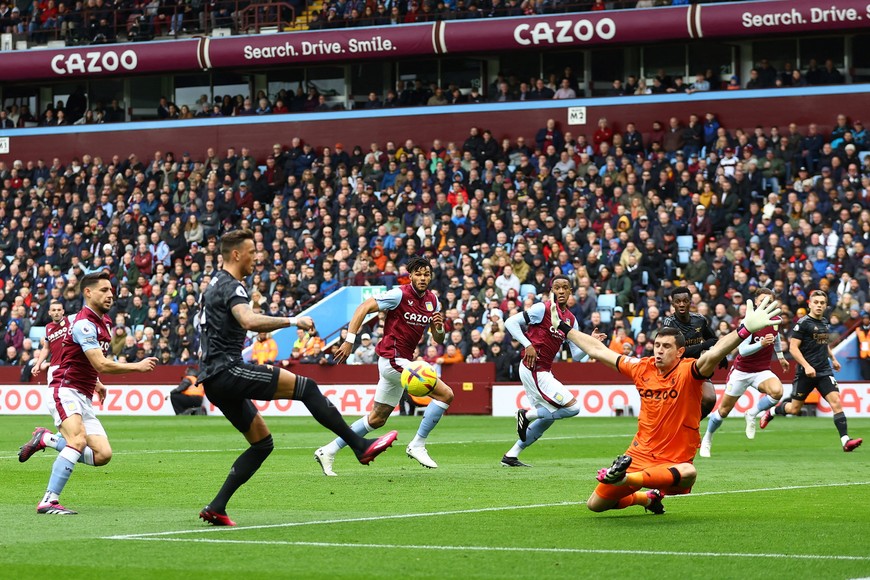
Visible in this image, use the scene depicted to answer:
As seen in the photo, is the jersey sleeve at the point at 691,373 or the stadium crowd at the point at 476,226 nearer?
the jersey sleeve at the point at 691,373

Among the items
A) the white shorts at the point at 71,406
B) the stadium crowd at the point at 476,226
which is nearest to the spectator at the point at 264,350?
the stadium crowd at the point at 476,226

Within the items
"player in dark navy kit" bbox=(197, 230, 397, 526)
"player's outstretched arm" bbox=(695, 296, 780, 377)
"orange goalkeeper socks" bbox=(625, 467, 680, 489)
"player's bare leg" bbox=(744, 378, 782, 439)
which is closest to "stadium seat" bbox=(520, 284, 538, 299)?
"player's bare leg" bbox=(744, 378, 782, 439)

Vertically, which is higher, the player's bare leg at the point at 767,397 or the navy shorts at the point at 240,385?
the navy shorts at the point at 240,385

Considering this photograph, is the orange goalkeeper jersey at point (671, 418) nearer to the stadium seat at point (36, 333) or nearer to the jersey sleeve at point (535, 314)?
the jersey sleeve at point (535, 314)

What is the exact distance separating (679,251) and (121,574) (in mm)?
26265

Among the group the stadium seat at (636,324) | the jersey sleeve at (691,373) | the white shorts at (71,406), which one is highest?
the jersey sleeve at (691,373)

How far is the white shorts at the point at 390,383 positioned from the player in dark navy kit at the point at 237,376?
221 inches

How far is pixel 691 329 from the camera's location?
17.6 metres

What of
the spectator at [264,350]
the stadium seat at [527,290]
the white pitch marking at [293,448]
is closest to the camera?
the white pitch marking at [293,448]

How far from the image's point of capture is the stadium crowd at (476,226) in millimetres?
31359

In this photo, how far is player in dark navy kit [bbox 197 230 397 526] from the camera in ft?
33.9

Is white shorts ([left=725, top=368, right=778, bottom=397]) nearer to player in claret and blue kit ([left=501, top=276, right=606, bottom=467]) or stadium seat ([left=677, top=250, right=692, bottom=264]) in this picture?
player in claret and blue kit ([left=501, top=276, right=606, bottom=467])

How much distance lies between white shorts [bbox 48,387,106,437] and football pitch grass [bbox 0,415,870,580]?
0.72m

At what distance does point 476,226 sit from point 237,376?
25.0m
